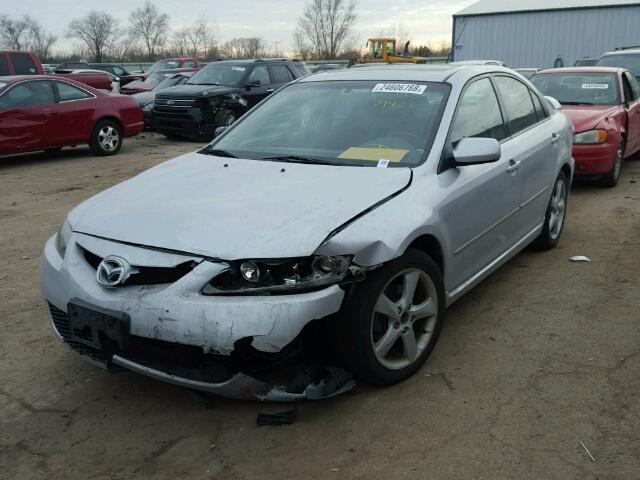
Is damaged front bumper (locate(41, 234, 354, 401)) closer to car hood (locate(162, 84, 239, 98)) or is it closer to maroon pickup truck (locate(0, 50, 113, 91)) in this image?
car hood (locate(162, 84, 239, 98))

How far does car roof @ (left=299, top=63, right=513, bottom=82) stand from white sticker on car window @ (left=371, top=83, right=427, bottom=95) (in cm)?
7

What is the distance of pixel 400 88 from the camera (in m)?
4.11

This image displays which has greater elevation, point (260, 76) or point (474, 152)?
point (474, 152)

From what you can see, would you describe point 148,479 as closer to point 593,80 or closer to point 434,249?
point 434,249

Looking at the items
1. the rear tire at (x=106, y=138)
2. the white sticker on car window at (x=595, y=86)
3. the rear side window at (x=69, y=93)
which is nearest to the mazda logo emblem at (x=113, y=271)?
the white sticker on car window at (x=595, y=86)

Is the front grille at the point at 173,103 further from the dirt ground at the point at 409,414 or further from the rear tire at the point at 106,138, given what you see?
the dirt ground at the point at 409,414

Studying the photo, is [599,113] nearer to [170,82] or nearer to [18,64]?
[170,82]

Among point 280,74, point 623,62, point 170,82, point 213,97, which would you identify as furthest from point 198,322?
point 170,82

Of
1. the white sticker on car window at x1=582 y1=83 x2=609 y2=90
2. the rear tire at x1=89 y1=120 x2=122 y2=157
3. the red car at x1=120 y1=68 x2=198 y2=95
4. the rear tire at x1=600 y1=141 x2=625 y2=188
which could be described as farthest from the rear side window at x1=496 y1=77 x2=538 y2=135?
the red car at x1=120 y1=68 x2=198 y2=95

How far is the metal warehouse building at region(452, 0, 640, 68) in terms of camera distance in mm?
25188

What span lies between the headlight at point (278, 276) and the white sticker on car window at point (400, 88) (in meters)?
1.66

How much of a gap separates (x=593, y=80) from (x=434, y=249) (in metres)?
6.70

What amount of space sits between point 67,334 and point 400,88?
97.7 inches

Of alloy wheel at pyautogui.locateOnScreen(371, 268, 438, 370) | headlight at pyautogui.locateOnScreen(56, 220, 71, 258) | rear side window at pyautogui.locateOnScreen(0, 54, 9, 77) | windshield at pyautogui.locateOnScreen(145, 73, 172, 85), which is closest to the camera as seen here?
alloy wheel at pyautogui.locateOnScreen(371, 268, 438, 370)
